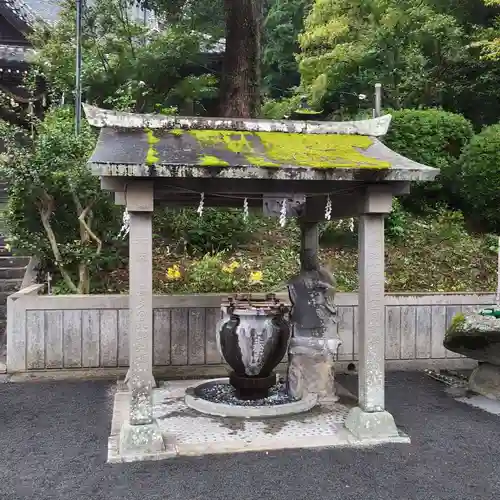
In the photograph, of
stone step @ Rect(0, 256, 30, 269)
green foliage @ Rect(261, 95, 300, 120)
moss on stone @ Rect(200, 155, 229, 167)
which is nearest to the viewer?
moss on stone @ Rect(200, 155, 229, 167)

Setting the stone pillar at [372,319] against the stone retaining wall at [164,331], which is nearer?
the stone pillar at [372,319]

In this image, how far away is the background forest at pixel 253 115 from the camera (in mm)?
8250

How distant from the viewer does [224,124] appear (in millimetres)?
5449

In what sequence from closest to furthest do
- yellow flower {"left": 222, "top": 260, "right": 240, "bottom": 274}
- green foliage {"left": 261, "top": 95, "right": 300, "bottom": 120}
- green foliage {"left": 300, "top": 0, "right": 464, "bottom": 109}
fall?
yellow flower {"left": 222, "top": 260, "right": 240, "bottom": 274}, green foliage {"left": 300, "top": 0, "right": 464, "bottom": 109}, green foliage {"left": 261, "top": 95, "right": 300, "bottom": 120}

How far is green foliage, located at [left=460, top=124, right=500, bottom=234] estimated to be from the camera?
9836 millimetres

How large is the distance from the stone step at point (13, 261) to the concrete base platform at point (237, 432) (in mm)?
4324

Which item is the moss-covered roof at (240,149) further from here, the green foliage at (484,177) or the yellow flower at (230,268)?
the green foliage at (484,177)

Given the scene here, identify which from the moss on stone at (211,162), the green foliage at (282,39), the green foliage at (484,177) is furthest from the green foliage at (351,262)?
the green foliage at (282,39)

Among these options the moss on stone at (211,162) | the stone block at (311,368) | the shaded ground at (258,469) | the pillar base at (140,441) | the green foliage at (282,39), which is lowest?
the shaded ground at (258,469)

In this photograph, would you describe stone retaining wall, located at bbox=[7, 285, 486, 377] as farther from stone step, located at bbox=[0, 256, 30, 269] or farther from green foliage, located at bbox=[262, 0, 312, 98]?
green foliage, located at bbox=[262, 0, 312, 98]

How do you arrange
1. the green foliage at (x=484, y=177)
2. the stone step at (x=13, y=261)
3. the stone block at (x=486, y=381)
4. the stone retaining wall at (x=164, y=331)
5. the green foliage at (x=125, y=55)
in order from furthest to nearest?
the green foliage at (x=125, y=55)
the green foliage at (x=484, y=177)
the stone step at (x=13, y=261)
the stone retaining wall at (x=164, y=331)
the stone block at (x=486, y=381)

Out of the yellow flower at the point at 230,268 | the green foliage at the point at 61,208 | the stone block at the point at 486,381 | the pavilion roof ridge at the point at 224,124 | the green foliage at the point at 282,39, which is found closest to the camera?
the pavilion roof ridge at the point at 224,124

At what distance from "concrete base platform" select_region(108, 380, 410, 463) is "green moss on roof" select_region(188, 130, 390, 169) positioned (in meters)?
2.41

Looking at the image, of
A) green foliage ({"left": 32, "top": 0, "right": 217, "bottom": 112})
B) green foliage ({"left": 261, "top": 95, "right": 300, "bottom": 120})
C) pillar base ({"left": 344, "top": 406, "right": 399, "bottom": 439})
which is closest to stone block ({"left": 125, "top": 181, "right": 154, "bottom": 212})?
pillar base ({"left": 344, "top": 406, "right": 399, "bottom": 439})
